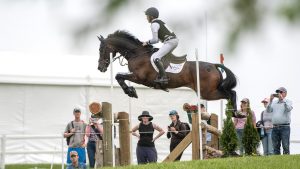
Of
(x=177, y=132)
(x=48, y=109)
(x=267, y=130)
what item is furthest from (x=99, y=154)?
(x=48, y=109)

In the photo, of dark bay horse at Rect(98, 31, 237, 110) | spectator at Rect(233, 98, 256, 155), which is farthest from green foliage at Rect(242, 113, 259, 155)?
dark bay horse at Rect(98, 31, 237, 110)

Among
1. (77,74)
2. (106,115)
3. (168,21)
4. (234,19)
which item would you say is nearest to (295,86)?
(234,19)

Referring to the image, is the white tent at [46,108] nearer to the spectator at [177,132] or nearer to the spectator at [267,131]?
the spectator at [177,132]

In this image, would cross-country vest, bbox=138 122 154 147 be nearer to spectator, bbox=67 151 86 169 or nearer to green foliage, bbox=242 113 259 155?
spectator, bbox=67 151 86 169

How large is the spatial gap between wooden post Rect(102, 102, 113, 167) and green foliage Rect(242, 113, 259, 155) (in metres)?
1.90

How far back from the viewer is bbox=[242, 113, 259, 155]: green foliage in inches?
427

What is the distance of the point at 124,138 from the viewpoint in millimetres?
11109

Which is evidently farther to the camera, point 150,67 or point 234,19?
point 150,67

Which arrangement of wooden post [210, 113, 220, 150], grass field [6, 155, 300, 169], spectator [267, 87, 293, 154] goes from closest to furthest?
1. grass field [6, 155, 300, 169]
2. spectator [267, 87, 293, 154]
3. wooden post [210, 113, 220, 150]

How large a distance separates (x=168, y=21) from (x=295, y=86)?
0.28 meters

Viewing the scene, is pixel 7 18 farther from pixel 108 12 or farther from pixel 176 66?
pixel 176 66

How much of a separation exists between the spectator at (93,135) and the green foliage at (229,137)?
6.02 feet

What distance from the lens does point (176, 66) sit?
37.1ft

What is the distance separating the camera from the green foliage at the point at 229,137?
10.8 m
